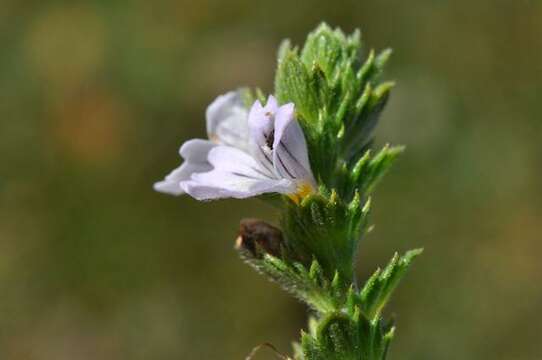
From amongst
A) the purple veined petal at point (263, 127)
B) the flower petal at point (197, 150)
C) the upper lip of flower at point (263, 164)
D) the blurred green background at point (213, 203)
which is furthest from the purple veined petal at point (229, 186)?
the blurred green background at point (213, 203)

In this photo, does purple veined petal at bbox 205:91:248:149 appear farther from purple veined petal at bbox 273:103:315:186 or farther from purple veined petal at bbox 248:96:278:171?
purple veined petal at bbox 273:103:315:186

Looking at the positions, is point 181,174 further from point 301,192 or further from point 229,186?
point 301,192

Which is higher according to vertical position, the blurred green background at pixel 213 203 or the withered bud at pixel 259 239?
the blurred green background at pixel 213 203

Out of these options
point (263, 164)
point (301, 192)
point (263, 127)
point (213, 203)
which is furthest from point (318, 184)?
point (213, 203)

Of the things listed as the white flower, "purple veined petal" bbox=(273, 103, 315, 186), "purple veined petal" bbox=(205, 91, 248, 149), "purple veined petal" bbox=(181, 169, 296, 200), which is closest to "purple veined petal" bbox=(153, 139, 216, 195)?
the white flower

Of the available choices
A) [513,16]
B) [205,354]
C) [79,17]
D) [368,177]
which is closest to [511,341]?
[205,354]

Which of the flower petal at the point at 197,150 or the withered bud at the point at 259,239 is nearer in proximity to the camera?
the withered bud at the point at 259,239

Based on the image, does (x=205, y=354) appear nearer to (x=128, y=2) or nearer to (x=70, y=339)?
(x=70, y=339)

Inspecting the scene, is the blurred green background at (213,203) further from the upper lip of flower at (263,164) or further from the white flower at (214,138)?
the upper lip of flower at (263,164)
